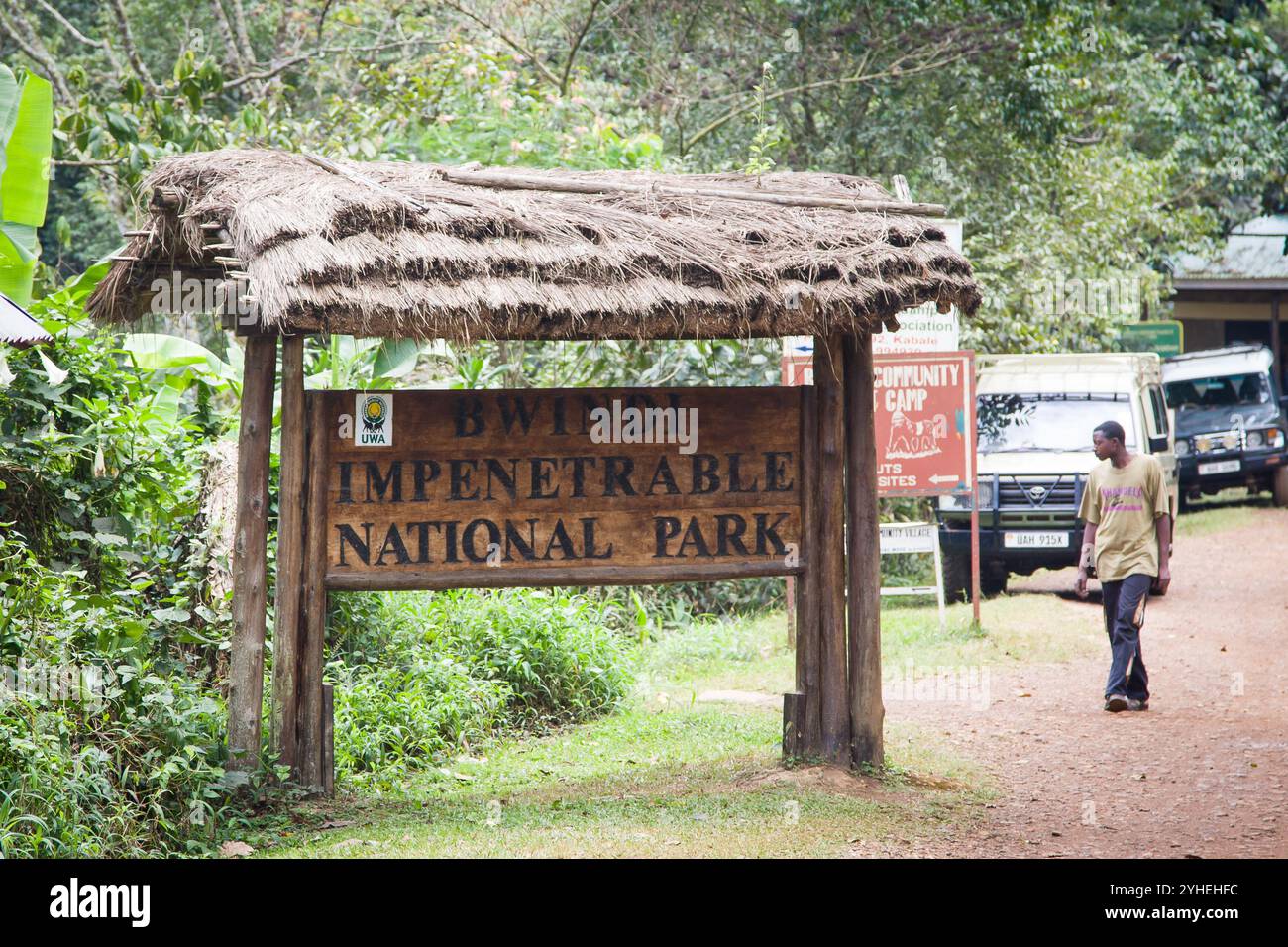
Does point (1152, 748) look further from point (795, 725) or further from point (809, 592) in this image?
point (809, 592)

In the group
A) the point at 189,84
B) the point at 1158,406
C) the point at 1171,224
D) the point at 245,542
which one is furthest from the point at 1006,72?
the point at 245,542

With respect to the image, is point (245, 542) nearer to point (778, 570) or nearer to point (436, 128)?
point (778, 570)

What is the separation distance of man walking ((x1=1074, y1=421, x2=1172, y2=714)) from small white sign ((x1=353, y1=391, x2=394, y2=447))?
462 centimetres

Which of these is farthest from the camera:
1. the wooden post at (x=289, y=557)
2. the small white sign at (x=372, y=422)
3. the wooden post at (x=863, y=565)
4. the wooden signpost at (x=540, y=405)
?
the wooden post at (x=863, y=565)

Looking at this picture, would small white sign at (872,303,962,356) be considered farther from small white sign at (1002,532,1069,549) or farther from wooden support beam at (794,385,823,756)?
wooden support beam at (794,385,823,756)

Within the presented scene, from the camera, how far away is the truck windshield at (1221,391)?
21734 millimetres

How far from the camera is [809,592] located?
24.3 ft

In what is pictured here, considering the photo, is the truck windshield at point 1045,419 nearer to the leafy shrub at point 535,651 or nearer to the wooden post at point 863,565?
the leafy shrub at point 535,651

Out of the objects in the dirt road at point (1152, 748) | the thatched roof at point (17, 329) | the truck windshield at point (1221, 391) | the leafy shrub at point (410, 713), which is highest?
the truck windshield at point (1221, 391)

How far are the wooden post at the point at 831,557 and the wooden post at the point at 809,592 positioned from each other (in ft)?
0.07

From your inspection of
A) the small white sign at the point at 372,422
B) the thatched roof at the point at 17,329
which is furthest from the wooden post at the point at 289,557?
the thatched roof at the point at 17,329

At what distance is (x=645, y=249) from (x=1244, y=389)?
1792 centimetres

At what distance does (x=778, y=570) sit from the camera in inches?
289

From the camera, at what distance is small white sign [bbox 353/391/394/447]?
22.2 ft
